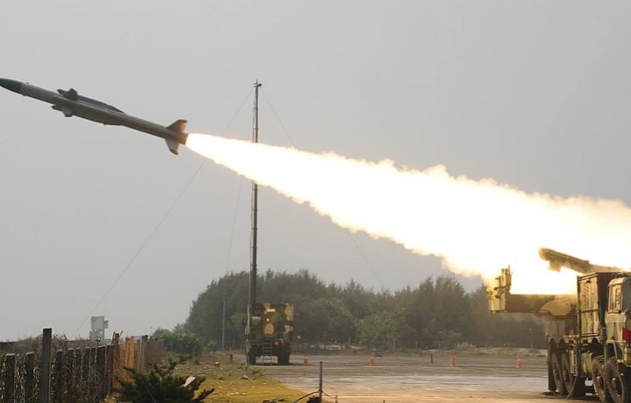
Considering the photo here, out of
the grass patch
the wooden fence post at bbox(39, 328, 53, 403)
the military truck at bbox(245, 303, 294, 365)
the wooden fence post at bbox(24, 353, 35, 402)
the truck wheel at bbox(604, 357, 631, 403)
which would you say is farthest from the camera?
the military truck at bbox(245, 303, 294, 365)

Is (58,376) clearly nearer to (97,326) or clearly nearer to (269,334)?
(97,326)

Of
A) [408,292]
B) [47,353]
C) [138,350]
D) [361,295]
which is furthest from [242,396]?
[361,295]

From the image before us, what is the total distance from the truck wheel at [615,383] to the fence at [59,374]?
1195cm

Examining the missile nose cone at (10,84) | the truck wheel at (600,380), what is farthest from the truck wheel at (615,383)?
the missile nose cone at (10,84)

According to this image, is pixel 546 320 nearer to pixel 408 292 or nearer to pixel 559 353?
pixel 559 353

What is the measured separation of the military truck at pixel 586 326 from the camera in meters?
24.2

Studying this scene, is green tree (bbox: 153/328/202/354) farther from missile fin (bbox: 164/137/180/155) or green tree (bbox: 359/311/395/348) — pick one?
missile fin (bbox: 164/137/180/155)

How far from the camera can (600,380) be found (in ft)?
84.8

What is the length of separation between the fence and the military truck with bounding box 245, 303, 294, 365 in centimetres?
2902

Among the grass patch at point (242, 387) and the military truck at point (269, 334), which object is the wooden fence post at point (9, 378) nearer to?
the grass patch at point (242, 387)

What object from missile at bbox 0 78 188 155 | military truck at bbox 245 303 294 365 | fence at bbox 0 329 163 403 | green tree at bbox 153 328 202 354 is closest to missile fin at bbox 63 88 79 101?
missile at bbox 0 78 188 155

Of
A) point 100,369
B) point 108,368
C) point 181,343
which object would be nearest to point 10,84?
point 108,368

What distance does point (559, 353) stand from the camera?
29.7 meters

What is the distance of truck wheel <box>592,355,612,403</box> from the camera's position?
2536cm
